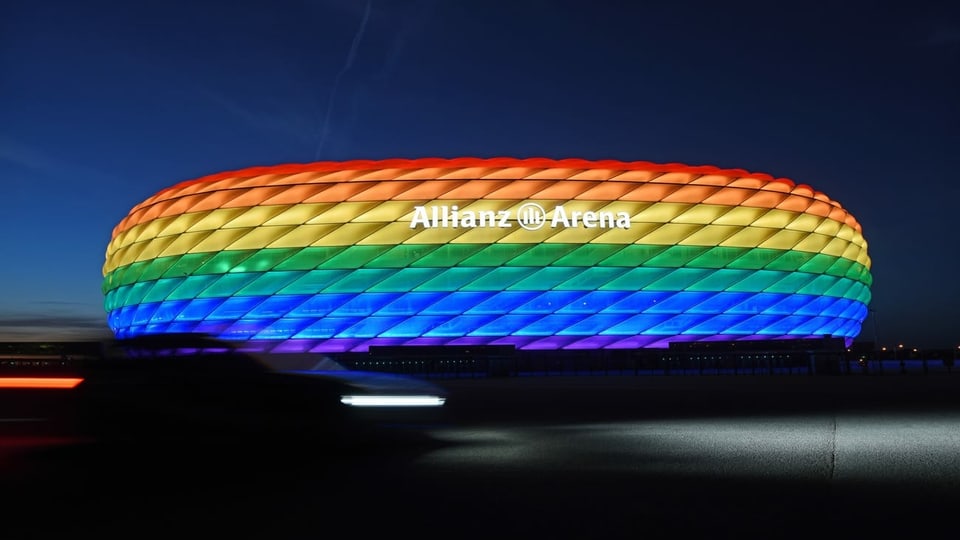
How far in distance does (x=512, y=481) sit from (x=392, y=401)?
8.77ft

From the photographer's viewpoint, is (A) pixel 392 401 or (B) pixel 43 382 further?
(B) pixel 43 382

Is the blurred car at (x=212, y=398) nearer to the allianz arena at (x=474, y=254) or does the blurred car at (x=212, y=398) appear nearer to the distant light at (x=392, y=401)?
the distant light at (x=392, y=401)

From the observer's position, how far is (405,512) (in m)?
5.13

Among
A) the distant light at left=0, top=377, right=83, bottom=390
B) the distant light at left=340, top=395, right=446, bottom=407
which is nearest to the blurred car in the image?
the distant light at left=340, top=395, right=446, bottom=407

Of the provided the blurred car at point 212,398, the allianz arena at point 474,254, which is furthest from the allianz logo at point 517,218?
the blurred car at point 212,398

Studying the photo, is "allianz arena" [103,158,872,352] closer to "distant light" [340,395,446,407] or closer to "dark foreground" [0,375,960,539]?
"dark foreground" [0,375,960,539]

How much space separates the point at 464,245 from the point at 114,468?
2974 cm

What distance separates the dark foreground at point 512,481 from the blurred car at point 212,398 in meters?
0.19

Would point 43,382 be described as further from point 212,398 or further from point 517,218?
point 517,218

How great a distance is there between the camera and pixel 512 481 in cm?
627

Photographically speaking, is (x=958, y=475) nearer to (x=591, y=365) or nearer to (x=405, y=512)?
(x=405, y=512)

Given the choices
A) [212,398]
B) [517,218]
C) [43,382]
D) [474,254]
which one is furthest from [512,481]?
[517,218]

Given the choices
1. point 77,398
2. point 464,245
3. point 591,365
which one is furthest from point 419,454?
point 464,245

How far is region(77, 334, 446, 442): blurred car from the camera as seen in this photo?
7977mm
